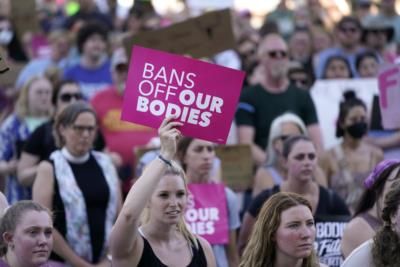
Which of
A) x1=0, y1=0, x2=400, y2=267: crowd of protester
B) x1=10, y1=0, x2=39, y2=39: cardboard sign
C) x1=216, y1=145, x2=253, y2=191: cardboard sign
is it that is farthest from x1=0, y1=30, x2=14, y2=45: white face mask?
x1=216, y1=145, x2=253, y2=191: cardboard sign

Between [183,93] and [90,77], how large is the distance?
7043mm

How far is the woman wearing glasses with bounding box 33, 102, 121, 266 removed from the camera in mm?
9742

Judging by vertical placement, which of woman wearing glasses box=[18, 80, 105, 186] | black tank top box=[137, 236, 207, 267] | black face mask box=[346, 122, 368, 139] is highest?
black face mask box=[346, 122, 368, 139]

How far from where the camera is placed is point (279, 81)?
12.8 m

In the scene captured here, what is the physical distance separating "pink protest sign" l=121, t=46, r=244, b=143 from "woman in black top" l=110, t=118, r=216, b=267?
15cm

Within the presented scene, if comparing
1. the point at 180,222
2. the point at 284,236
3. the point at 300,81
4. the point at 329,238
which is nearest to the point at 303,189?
the point at 329,238

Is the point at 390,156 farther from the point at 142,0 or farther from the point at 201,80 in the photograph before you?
the point at 142,0

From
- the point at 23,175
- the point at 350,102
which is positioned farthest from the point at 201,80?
the point at 350,102

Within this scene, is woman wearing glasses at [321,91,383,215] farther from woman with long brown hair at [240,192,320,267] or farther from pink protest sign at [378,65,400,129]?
woman with long brown hair at [240,192,320,267]

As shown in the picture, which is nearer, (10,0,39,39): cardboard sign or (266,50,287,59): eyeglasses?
(266,50,287,59): eyeglasses

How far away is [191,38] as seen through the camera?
41.9ft

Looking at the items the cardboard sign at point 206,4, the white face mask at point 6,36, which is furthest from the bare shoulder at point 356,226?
the cardboard sign at point 206,4

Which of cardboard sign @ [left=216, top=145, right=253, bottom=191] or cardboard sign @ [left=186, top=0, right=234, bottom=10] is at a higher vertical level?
cardboard sign @ [left=186, top=0, right=234, bottom=10]

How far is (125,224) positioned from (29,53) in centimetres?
1074
